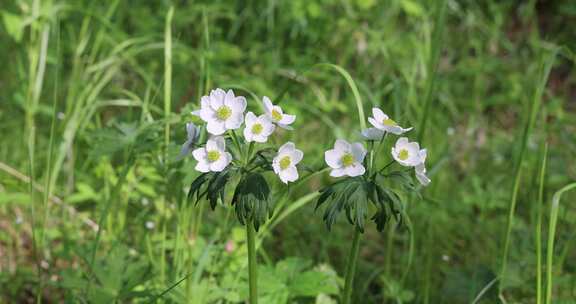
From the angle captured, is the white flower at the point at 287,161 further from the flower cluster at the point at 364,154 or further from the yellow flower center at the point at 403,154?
the yellow flower center at the point at 403,154

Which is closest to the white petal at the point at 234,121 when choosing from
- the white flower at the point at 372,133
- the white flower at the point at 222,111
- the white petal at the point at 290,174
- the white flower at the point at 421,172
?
the white flower at the point at 222,111

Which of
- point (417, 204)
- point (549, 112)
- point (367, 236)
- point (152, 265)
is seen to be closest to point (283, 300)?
point (152, 265)

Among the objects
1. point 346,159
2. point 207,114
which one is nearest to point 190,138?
point 207,114

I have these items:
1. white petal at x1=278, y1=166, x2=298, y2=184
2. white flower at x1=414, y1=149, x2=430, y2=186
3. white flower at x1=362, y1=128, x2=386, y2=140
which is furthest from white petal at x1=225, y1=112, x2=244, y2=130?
white flower at x1=414, y1=149, x2=430, y2=186

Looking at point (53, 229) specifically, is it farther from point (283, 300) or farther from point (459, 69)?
point (459, 69)

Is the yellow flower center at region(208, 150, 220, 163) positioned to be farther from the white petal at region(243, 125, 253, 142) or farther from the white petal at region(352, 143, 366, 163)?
the white petal at region(352, 143, 366, 163)

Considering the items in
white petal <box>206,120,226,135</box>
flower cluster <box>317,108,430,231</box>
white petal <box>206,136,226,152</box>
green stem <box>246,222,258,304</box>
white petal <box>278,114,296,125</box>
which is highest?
white petal <box>278,114,296,125</box>
